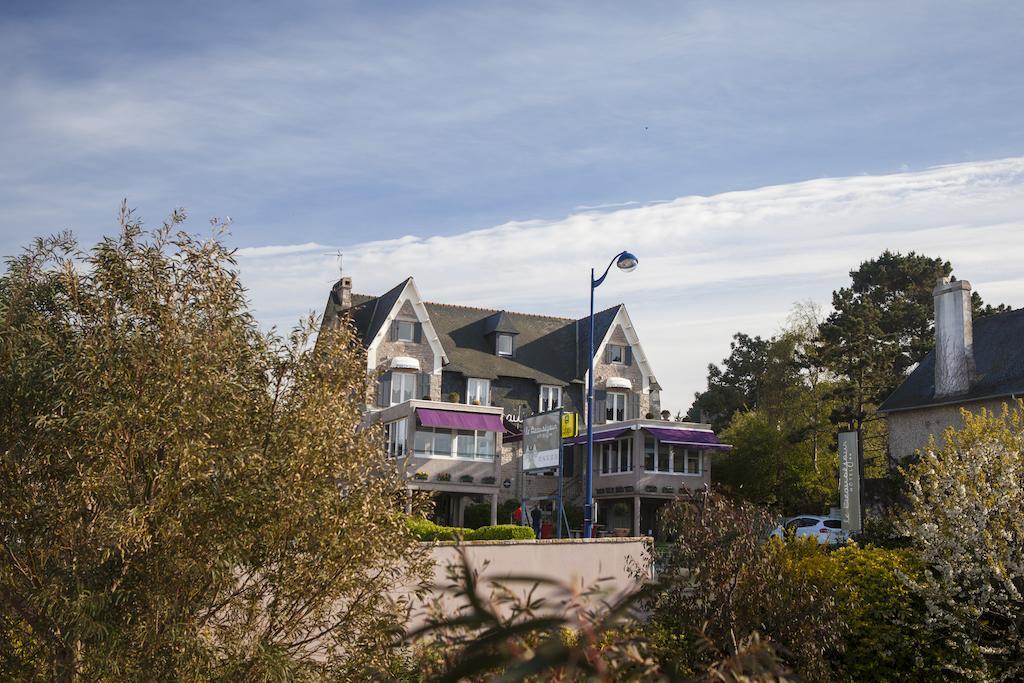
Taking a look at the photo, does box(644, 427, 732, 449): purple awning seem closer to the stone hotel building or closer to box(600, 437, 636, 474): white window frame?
the stone hotel building

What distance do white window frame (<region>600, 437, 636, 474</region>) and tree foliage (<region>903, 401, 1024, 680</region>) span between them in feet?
108

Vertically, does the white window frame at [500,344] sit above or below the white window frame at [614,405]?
above

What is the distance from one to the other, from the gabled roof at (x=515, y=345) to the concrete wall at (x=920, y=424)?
18.4 metres

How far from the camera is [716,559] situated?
14.0 metres

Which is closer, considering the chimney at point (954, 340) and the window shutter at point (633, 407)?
the chimney at point (954, 340)

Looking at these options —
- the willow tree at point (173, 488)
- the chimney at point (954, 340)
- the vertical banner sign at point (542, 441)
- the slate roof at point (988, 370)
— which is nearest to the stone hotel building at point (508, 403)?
the vertical banner sign at point (542, 441)

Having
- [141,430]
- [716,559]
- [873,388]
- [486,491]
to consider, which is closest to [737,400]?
[873,388]

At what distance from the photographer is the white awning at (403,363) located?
5009 centimetres

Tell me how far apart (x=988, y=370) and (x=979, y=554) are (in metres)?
26.1

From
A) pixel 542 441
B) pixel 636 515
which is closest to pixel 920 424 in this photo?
pixel 636 515

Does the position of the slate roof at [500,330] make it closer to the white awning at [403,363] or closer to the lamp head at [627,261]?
the white awning at [403,363]

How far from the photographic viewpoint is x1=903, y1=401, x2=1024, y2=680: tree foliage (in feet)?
47.5

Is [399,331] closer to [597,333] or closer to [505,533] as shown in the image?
[597,333]

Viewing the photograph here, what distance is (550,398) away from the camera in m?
54.8
